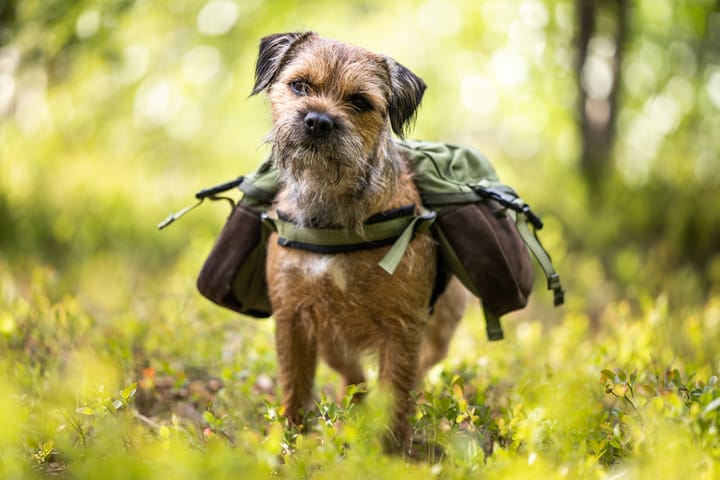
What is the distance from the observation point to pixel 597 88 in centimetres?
917

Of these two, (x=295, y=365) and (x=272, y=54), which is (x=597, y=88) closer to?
(x=272, y=54)

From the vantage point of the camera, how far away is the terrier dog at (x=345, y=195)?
2916 millimetres

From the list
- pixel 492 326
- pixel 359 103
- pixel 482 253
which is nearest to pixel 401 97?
pixel 359 103

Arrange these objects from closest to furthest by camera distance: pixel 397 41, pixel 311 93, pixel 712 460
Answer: pixel 712 460, pixel 311 93, pixel 397 41

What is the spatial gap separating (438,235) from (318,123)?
31.5 inches

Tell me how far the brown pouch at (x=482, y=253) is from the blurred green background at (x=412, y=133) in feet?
3.15

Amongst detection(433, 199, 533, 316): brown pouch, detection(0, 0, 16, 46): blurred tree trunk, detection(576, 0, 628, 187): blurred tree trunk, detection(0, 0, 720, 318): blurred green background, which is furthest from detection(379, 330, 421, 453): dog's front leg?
detection(576, 0, 628, 187): blurred tree trunk

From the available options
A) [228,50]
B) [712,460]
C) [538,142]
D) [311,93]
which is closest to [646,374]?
[712,460]

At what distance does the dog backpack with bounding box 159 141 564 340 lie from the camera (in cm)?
300

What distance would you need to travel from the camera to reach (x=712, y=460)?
6.75 ft

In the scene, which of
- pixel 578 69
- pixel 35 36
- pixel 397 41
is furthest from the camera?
pixel 397 41

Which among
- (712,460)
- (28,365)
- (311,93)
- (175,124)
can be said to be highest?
(311,93)

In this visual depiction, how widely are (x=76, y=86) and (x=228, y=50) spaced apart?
3.26 metres

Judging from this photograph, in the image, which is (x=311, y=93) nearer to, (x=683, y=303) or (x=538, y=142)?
(x=683, y=303)
